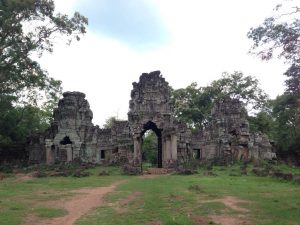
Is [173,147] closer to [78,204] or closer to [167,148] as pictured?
[167,148]

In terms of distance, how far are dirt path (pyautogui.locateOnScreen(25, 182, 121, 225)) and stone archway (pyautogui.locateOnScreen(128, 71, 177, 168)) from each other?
36.9 feet

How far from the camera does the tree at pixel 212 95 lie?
170ft

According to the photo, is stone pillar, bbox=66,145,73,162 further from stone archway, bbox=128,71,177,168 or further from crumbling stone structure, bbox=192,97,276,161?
crumbling stone structure, bbox=192,97,276,161

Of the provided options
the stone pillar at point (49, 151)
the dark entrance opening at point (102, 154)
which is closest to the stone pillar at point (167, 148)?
the dark entrance opening at point (102, 154)

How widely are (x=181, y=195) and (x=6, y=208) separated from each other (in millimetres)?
6834

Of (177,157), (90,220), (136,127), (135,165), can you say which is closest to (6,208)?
(90,220)

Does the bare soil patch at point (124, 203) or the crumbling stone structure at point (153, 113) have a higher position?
the crumbling stone structure at point (153, 113)

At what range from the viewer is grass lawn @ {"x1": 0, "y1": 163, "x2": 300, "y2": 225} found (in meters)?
12.2

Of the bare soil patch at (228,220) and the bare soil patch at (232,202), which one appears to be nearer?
the bare soil patch at (228,220)

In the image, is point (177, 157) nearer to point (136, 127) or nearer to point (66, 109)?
point (136, 127)

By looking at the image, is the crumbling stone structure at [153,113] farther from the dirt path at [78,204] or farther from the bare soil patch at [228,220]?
the bare soil patch at [228,220]

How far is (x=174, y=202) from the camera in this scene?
583 inches

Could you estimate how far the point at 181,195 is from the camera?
16547 mm

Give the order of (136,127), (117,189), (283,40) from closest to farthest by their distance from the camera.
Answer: (283,40), (117,189), (136,127)
